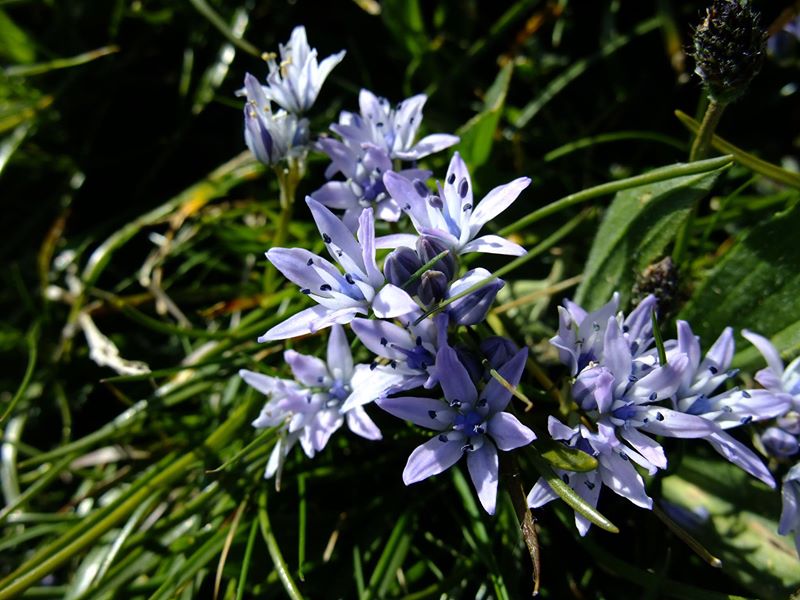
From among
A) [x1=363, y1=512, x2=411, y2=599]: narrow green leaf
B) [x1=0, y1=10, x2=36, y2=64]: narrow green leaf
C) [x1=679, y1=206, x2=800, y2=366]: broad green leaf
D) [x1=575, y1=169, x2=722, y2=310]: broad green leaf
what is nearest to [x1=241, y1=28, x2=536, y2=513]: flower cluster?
[x1=363, y1=512, x2=411, y2=599]: narrow green leaf

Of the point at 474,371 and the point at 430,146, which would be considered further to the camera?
the point at 430,146

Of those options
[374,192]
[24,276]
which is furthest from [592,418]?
[24,276]

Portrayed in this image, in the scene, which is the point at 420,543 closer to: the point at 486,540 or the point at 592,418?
the point at 486,540

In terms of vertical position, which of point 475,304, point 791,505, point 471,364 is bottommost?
point 791,505

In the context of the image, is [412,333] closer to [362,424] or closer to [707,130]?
[362,424]

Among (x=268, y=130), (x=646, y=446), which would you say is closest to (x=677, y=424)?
(x=646, y=446)

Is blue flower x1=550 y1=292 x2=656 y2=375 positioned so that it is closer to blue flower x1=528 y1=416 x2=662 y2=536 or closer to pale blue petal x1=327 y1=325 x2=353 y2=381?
blue flower x1=528 y1=416 x2=662 y2=536

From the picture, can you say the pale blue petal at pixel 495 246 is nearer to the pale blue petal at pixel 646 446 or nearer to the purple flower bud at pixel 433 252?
the purple flower bud at pixel 433 252
